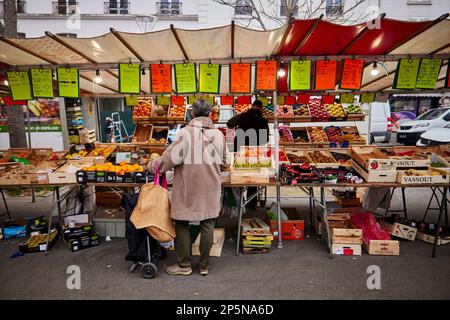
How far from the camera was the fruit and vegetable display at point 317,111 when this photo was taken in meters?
8.65

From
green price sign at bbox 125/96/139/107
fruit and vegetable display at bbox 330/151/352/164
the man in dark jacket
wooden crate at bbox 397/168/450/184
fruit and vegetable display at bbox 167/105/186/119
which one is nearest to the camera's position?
wooden crate at bbox 397/168/450/184

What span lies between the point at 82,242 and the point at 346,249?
3696 millimetres

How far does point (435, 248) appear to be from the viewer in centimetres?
409

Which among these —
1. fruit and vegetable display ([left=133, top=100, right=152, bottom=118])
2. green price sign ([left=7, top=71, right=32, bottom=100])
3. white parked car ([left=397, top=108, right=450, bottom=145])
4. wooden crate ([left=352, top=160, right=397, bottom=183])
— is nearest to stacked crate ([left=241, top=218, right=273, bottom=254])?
wooden crate ([left=352, top=160, right=397, bottom=183])

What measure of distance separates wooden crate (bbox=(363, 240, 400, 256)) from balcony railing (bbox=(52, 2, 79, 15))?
20916 millimetres

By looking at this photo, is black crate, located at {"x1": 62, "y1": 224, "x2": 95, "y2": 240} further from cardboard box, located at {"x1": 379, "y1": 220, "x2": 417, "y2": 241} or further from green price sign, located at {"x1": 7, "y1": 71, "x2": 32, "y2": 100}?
cardboard box, located at {"x1": 379, "y1": 220, "x2": 417, "y2": 241}

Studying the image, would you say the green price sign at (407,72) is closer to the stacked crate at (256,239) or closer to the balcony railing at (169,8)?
the stacked crate at (256,239)

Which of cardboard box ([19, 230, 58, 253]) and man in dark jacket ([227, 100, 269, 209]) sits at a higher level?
man in dark jacket ([227, 100, 269, 209])

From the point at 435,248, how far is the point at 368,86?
4.26 metres

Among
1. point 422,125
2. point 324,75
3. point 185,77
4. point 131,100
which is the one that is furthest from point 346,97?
point 422,125

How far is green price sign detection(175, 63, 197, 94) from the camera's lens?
14.7ft

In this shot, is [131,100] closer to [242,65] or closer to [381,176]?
[242,65]

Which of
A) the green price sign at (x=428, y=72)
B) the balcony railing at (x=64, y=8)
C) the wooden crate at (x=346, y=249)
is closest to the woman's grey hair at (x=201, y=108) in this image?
the wooden crate at (x=346, y=249)
